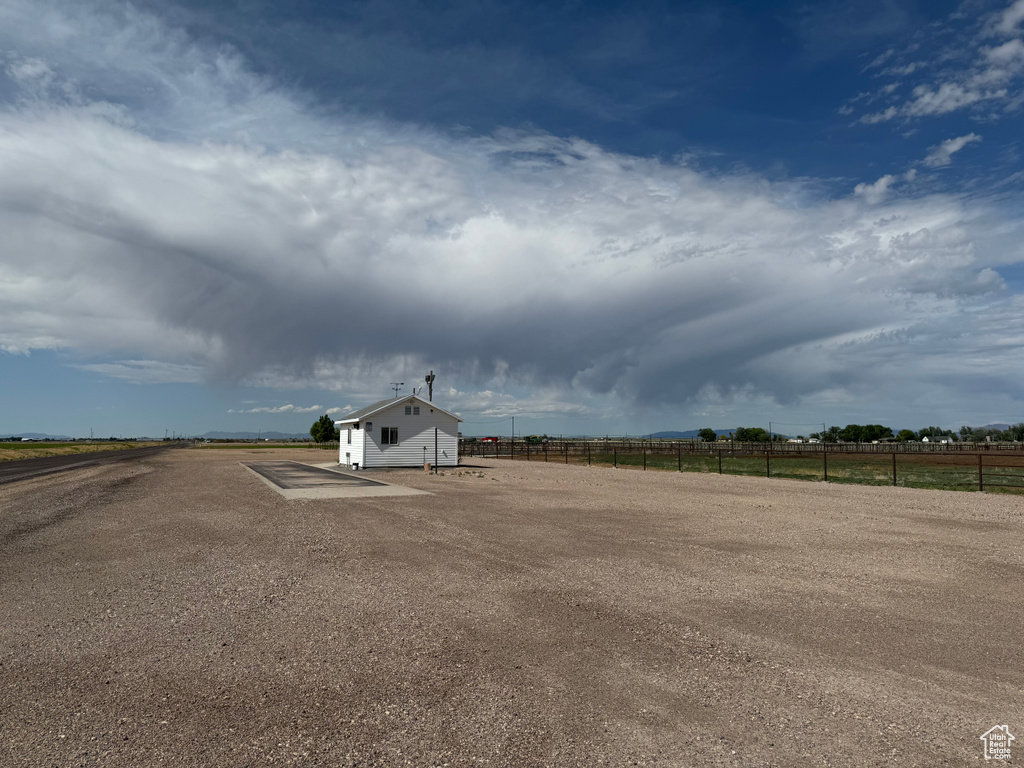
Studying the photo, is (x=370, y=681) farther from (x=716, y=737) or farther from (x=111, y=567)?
(x=111, y=567)

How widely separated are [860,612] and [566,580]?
3511 mm

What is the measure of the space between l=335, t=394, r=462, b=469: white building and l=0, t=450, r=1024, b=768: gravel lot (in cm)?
2257

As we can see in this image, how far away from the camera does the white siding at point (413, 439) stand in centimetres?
3531

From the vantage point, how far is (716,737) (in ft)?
13.5

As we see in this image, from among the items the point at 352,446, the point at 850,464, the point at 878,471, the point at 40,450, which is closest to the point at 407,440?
the point at 352,446

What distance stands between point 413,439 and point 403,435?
2.25 feet

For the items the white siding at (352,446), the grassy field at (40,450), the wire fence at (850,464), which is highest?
the white siding at (352,446)

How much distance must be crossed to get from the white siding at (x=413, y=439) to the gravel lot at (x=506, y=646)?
893 inches

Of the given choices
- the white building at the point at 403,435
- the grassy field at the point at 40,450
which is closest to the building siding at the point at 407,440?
the white building at the point at 403,435

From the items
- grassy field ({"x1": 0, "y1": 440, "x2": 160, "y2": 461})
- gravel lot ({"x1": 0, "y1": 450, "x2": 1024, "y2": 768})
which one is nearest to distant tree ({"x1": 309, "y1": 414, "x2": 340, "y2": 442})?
grassy field ({"x1": 0, "y1": 440, "x2": 160, "y2": 461})

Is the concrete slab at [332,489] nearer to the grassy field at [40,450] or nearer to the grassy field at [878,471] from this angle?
the grassy field at [878,471]

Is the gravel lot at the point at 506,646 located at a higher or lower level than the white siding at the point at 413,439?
lower

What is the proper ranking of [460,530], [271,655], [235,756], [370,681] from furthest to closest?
1. [460,530]
2. [271,655]
3. [370,681]
4. [235,756]

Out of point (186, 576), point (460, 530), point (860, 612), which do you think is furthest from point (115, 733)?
point (460, 530)
